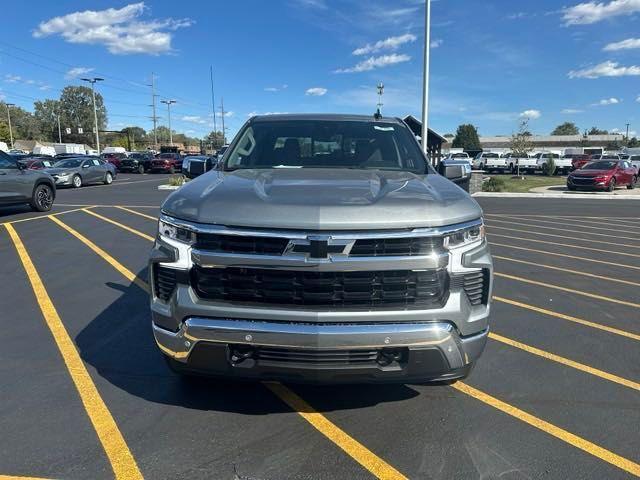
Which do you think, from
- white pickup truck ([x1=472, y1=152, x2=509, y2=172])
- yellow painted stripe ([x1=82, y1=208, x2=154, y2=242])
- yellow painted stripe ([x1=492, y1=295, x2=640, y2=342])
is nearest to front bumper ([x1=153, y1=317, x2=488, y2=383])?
yellow painted stripe ([x1=492, y1=295, x2=640, y2=342])

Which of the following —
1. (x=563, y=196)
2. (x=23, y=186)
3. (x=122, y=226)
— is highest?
(x=23, y=186)

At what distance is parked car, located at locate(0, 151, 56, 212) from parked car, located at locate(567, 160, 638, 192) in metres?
23.1

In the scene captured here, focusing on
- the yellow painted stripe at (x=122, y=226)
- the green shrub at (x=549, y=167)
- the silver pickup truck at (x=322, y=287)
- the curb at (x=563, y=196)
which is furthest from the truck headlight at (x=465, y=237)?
the green shrub at (x=549, y=167)

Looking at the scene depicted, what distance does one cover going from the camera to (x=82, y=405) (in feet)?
10.6

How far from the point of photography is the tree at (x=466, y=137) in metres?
96.9

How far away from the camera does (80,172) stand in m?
24.0

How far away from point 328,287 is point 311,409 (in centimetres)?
107

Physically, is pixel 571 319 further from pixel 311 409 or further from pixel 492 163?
pixel 492 163

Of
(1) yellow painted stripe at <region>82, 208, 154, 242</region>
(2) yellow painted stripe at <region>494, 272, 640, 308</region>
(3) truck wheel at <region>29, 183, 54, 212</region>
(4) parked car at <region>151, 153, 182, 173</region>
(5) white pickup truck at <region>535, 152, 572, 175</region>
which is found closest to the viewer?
(2) yellow painted stripe at <region>494, 272, 640, 308</region>

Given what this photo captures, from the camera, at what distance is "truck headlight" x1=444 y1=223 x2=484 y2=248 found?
268cm

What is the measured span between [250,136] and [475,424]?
9.73 feet

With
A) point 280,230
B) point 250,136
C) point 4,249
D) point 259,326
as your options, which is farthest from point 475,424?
point 4,249

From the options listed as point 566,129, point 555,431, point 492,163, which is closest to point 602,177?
point 492,163

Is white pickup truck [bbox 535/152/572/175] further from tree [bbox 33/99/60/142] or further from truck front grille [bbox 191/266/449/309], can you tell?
tree [bbox 33/99/60/142]
